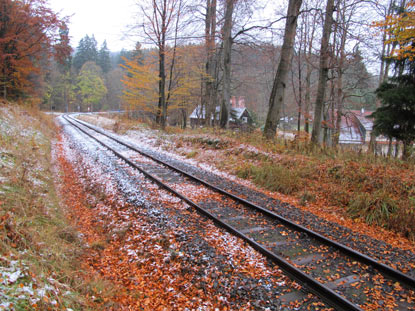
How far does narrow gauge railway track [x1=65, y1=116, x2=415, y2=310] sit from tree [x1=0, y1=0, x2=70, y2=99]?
16.5m

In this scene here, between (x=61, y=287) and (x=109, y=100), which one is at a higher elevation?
(x=109, y=100)

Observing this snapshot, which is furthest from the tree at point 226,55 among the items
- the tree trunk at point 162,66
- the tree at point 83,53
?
the tree at point 83,53

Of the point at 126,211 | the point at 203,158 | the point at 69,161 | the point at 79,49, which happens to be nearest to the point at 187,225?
the point at 126,211

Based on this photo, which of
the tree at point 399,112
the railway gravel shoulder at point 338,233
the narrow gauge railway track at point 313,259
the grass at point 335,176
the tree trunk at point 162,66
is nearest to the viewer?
the narrow gauge railway track at point 313,259

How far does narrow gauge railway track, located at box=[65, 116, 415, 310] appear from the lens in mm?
3504

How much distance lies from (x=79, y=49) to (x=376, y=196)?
8891cm

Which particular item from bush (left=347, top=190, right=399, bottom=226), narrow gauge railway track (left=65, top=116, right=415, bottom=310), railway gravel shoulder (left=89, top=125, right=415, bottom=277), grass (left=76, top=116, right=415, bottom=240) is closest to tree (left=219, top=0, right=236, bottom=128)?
grass (left=76, top=116, right=415, bottom=240)

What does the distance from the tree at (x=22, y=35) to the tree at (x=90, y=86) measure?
2051 inches

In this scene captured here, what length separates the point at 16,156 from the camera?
7688 mm

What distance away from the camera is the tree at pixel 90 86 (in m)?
66.8

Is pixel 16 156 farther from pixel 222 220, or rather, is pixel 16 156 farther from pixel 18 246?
pixel 222 220

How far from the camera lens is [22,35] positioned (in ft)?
55.1

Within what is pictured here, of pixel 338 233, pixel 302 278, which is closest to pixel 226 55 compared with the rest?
pixel 338 233

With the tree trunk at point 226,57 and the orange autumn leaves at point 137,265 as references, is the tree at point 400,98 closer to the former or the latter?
the tree trunk at point 226,57
